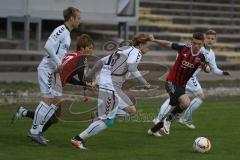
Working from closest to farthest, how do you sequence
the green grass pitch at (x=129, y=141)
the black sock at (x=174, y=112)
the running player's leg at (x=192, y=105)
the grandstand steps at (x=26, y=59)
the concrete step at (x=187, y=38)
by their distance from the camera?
the green grass pitch at (x=129, y=141), the black sock at (x=174, y=112), the running player's leg at (x=192, y=105), the grandstand steps at (x=26, y=59), the concrete step at (x=187, y=38)

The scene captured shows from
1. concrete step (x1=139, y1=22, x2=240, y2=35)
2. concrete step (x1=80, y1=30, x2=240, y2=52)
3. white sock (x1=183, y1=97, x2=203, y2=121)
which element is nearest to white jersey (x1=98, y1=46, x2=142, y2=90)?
white sock (x1=183, y1=97, x2=203, y2=121)

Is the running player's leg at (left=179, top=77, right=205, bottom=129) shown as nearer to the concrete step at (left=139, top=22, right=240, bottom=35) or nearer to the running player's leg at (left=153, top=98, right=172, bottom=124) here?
the running player's leg at (left=153, top=98, right=172, bottom=124)

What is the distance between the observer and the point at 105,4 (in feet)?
87.9

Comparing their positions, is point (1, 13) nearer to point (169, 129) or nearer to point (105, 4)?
point (105, 4)

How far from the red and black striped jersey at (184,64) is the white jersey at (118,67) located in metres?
1.59

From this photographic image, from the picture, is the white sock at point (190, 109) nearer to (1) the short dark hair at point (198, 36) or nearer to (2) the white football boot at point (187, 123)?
(2) the white football boot at point (187, 123)

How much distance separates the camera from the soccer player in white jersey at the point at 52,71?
1200 centimetres

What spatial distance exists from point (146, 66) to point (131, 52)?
34.9 feet

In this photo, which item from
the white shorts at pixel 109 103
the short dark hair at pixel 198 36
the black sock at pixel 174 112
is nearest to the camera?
the white shorts at pixel 109 103

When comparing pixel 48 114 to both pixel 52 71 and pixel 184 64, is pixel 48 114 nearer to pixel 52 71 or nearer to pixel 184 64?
pixel 52 71

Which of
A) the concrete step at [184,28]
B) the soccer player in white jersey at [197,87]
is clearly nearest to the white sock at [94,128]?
the soccer player in white jersey at [197,87]

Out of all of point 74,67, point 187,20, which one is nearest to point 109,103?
point 74,67

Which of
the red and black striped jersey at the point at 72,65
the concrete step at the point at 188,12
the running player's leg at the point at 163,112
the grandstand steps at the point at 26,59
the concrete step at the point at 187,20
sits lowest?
the grandstand steps at the point at 26,59

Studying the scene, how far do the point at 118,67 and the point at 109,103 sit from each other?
64cm
